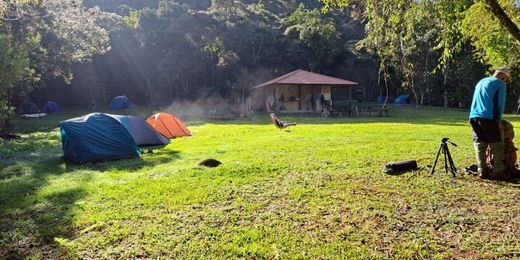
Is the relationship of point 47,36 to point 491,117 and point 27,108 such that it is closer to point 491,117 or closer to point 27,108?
point 27,108

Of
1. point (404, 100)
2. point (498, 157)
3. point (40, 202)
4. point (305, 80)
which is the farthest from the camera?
point (404, 100)

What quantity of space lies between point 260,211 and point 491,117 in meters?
3.67

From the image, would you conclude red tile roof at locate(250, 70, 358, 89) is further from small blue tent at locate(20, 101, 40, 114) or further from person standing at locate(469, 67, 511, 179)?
small blue tent at locate(20, 101, 40, 114)

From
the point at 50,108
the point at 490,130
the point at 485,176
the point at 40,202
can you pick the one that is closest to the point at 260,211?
the point at 40,202

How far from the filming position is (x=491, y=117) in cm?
471

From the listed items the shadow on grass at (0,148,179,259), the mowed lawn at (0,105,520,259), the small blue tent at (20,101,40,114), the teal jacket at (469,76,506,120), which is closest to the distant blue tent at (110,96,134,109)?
the small blue tent at (20,101,40,114)

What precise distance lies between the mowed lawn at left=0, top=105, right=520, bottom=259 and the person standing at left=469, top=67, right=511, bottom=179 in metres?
0.41

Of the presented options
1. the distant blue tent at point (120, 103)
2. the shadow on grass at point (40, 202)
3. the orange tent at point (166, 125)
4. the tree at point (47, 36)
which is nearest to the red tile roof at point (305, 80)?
the orange tent at point (166, 125)

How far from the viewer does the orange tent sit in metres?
12.1

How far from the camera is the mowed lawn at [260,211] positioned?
10.5 ft

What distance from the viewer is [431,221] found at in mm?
3674

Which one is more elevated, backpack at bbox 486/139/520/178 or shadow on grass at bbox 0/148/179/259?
backpack at bbox 486/139/520/178

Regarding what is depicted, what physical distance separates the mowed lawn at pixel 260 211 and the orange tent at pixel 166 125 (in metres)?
4.84

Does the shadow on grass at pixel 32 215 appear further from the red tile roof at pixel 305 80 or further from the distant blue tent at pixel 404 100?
the distant blue tent at pixel 404 100
